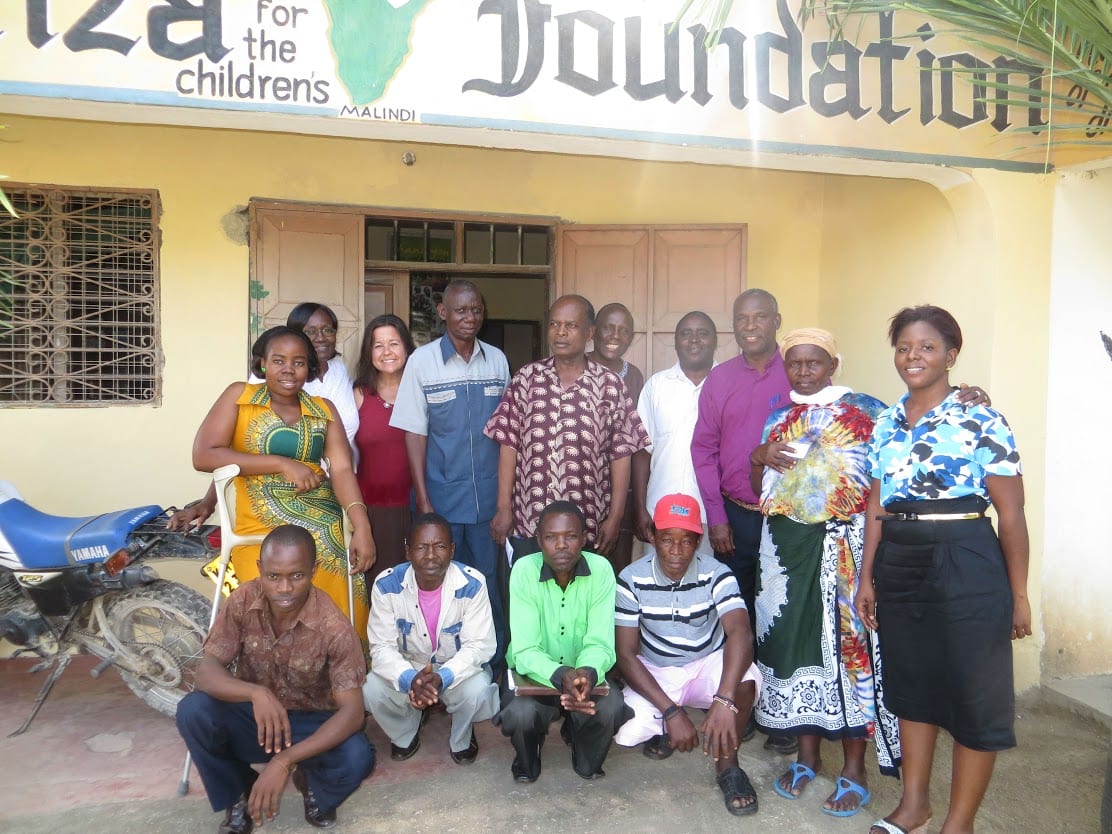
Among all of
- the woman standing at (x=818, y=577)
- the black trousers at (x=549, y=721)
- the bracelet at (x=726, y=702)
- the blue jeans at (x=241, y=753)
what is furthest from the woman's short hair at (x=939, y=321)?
the blue jeans at (x=241, y=753)

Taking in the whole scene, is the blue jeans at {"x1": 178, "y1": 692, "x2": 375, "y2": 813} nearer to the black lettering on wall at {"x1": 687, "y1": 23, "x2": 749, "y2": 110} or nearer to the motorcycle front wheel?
the motorcycle front wheel

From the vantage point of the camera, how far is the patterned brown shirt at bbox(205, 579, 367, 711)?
271 centimetres

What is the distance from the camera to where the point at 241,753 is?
268cm

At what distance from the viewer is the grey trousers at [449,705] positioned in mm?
3113

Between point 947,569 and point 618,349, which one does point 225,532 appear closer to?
point 618,349

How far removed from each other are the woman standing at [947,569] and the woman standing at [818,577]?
22 centimetres

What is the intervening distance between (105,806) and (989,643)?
2861 millimetres

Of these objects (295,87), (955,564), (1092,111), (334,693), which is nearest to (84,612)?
(334,693)

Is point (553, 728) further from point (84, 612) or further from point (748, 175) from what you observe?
point (748, 175)

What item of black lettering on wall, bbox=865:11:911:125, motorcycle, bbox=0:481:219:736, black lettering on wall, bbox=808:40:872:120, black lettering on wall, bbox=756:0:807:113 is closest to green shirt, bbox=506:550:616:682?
motorcycle, bbox=0:481:219:736

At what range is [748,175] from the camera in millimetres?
5398

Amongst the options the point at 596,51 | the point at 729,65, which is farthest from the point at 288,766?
the point at 729,65

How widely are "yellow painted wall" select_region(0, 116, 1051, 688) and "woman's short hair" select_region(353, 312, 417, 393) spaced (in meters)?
1.05

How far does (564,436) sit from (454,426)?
1.74 ft
